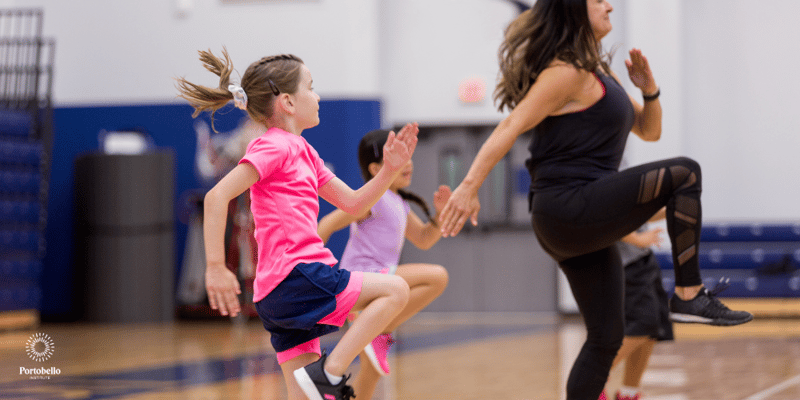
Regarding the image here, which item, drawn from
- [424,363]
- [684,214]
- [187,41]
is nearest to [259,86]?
[684,214]

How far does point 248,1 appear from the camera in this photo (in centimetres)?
820

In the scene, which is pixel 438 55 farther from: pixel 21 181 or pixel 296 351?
pixel 296 351

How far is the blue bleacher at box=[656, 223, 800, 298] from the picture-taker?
25.2ft

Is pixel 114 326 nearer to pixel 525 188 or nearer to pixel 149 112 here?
pixel 149 112

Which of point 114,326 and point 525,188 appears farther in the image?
point 525,188

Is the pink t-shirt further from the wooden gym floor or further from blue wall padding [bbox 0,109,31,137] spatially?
blue wall padding [bbox 0,109,31,137]

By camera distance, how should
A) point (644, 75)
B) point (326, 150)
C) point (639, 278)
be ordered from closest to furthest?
point (644, 75) < point (639, 278) < point (326, 150)

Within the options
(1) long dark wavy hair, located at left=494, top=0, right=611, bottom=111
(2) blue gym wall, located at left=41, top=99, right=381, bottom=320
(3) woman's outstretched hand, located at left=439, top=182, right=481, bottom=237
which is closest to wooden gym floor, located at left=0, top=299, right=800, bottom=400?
(2) blue gym wall, located at left=41, top=99, right=381, bottom=320

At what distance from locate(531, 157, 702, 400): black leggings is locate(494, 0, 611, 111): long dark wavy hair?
34 centimetres

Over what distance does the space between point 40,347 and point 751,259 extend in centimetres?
650

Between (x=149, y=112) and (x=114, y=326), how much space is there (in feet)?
7.62

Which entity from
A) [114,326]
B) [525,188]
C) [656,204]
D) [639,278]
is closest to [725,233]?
[525,188]

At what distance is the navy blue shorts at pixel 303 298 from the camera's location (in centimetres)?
188

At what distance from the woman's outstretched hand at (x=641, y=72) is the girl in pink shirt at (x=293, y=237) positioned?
2.60ft
